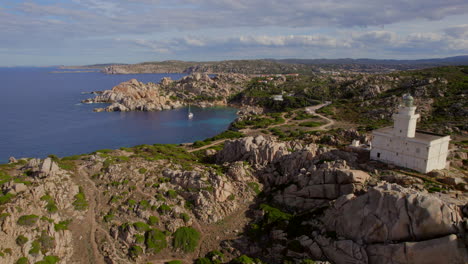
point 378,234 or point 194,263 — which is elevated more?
point 378,234

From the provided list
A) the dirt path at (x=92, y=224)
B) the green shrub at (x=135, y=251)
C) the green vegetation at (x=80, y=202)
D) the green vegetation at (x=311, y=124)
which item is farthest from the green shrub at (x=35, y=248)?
the green vegetation at (x=311, y=124)

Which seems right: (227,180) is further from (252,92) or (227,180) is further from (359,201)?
(252,92)

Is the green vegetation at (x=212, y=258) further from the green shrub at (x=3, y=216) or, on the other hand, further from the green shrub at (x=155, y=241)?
the green shrub at (x=3, y=216)

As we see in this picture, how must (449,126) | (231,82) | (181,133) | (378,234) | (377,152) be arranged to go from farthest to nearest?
(231,82) < (181,133) < (449,126) < (377,152) < (378,234)

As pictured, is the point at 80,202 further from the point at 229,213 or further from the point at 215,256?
the point at 229,213

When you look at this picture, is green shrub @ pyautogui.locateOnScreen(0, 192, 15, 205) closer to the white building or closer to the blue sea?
the white building

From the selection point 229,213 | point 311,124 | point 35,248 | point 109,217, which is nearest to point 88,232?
point 109,217

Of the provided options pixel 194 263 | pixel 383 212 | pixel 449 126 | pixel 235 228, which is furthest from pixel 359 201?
pixel 449 126
